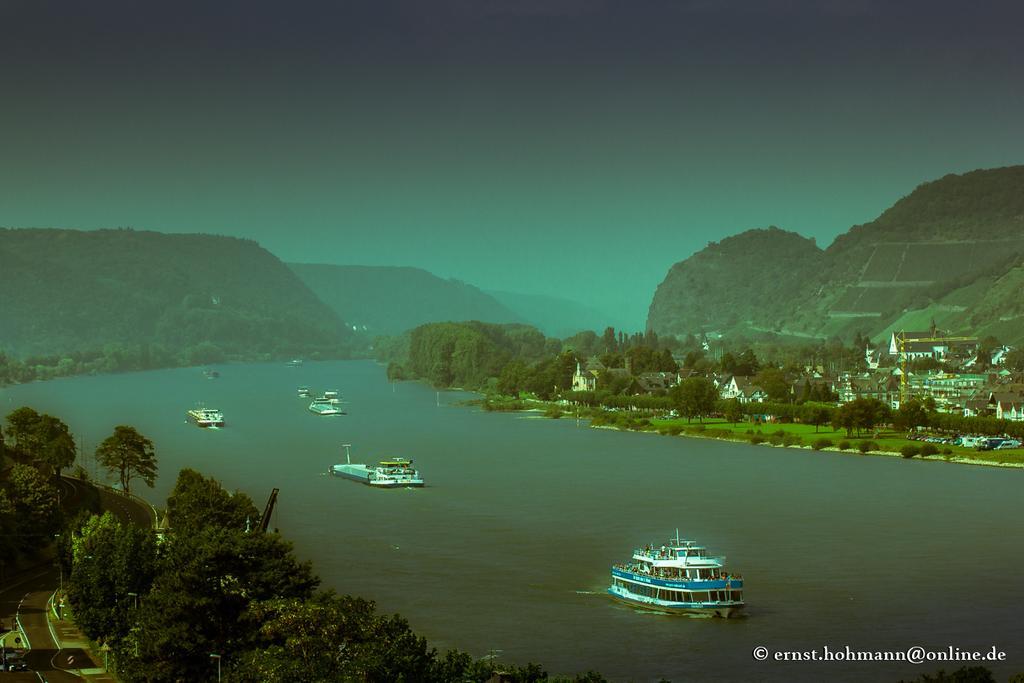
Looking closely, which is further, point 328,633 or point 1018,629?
point 1018,629

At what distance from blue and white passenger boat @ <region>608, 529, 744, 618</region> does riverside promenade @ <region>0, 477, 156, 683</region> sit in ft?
26.4

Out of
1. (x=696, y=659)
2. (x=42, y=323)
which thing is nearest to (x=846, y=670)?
(x=696, y=659)

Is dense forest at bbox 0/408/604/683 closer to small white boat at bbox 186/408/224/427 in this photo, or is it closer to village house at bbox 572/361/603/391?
small white boat at bbox 186/408/224/427

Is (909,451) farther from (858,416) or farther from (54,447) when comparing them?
(54,447)

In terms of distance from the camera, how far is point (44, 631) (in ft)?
61.2

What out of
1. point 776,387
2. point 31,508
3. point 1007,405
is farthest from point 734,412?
point 31,508

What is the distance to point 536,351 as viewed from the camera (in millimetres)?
104812

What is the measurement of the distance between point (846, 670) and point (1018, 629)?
3.29 meters

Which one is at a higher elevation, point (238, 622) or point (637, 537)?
point (637, 537)

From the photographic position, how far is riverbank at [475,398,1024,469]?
40875mm

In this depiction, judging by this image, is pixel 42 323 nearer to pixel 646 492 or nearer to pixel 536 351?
pixel 536 351

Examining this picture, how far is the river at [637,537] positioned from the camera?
62.0ft

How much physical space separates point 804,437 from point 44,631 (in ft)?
108

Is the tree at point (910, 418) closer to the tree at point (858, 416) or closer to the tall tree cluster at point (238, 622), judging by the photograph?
the tree at point (858, 416)
